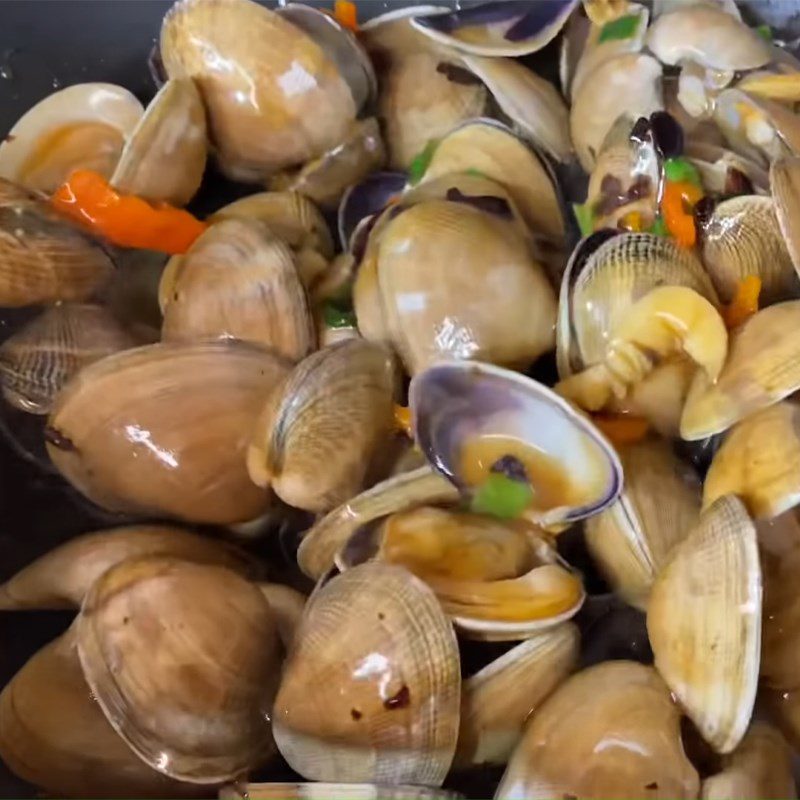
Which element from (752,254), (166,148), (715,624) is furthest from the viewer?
(166,148)

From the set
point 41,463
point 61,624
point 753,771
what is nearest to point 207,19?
point 41,463

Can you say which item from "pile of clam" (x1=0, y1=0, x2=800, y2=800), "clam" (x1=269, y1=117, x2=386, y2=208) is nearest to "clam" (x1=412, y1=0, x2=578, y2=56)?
"pile of clam" (x1=0, y1=0, x2=800, y2=800)

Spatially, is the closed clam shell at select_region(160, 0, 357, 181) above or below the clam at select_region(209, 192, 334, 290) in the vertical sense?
above

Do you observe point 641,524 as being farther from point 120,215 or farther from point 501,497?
point 120,215

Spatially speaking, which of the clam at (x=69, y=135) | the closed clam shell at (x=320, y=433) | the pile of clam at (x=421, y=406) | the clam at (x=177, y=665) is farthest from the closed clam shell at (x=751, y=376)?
the clam at (x=69, y=135)

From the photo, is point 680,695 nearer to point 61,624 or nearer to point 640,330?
point 640,330

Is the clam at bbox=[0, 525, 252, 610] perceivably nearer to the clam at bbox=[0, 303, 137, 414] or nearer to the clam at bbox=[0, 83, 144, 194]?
the clam at bbox=[0, 303, 137, 414]

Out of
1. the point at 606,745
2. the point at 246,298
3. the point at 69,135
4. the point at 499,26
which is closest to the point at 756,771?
the point at 606,745
